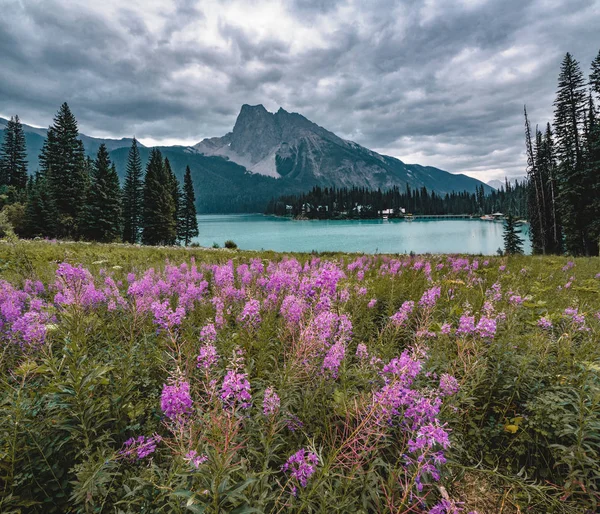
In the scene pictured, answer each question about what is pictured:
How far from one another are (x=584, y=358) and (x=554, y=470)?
1.46 metres

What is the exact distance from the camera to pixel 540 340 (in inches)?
139

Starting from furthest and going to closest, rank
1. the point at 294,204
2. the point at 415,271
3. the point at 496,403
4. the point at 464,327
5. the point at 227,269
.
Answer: the point at 294,204 → the point at 415,271 → the point at 227,269 → the point at 496,403 → the point at 464,327

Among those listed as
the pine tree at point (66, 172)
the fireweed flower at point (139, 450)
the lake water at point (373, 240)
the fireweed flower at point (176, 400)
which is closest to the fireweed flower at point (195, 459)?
the fireweed flower at point (176, 400)

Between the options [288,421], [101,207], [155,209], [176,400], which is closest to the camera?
[176,400]

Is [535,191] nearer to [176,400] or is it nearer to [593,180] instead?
[593,180]

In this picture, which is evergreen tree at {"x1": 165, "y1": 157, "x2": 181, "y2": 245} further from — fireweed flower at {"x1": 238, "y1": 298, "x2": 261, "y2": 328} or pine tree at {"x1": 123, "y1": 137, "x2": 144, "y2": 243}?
fireweed flower at {"x1": 238, "y1": 298, "x2": 261, "y2": 328}

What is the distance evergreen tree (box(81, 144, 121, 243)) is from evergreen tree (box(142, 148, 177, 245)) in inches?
280

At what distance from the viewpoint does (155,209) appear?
49.3 meters

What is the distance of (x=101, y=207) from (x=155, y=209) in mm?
9421

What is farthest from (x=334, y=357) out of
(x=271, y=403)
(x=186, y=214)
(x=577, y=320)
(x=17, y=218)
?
(x=186, y=214)

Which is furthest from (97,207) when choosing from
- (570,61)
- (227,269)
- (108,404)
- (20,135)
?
(570,61)

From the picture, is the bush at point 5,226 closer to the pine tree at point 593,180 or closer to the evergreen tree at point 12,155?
the pine tree at point 593,180

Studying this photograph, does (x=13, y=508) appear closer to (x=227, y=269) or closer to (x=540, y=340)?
(x=227, y=269)

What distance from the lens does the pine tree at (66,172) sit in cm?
4181
